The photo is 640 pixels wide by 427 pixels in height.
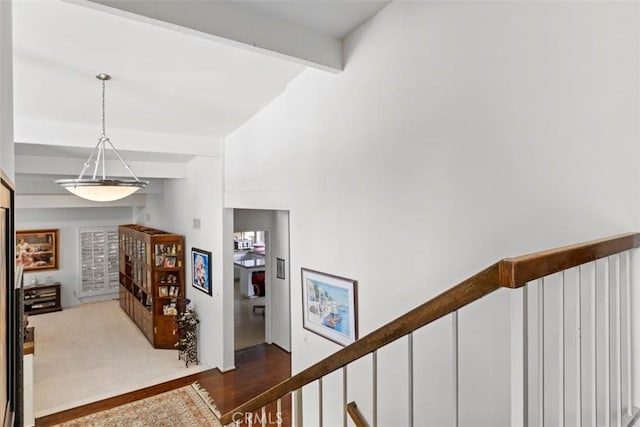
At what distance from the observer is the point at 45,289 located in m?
9.30

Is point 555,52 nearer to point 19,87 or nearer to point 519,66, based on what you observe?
point 519,66

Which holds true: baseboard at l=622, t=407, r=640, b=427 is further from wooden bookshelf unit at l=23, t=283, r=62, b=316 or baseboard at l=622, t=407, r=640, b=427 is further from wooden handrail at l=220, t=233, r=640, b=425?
wooden bookshelf unit at l=23, t=283, r=62, b=316

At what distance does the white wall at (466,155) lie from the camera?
1.62 meters

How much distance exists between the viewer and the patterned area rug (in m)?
4.39

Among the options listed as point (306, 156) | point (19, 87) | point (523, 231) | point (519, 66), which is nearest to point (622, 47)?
point (519, 66)

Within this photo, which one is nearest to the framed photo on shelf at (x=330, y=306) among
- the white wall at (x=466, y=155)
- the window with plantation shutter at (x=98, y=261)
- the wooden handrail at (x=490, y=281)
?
the white wall at (x=466, y=155)

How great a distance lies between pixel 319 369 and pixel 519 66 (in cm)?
173

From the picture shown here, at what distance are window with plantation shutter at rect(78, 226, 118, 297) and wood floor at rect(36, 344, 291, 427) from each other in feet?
19.4

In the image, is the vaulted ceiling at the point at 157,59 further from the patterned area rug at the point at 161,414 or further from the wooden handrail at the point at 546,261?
the patterned area rug at the point at 161,414

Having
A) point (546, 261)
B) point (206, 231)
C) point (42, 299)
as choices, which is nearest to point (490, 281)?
point (546, 261)

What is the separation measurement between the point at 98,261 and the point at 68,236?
0.97 meters

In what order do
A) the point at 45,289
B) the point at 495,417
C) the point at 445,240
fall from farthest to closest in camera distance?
the point at 45,289 → the point at 445,240 → the point at 495,417

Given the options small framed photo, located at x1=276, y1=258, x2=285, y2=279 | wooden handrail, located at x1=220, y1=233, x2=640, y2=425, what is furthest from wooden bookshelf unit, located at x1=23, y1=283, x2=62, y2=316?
wooden handrail, located at x1=220, y1=233, x2=640, y2=425

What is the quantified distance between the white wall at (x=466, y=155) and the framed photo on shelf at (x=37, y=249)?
903cm
